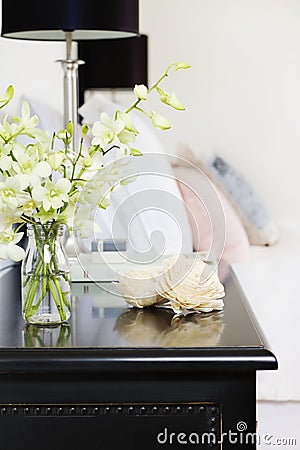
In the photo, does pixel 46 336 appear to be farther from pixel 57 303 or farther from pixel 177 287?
→ pixel 177 287

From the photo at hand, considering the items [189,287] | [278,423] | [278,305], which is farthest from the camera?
[278,305]

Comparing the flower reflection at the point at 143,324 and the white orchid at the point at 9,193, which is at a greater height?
the white orchid at the point at 9,193

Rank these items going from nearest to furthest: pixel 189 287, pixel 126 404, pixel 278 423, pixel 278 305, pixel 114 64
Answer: pixel 126 404, pixel 189 287, pixel 278 423, pixel 278 305, pixel 114 64

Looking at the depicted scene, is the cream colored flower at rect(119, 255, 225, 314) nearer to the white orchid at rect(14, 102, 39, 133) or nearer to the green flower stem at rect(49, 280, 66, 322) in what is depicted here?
the green flower stem at rect(49, 280, 66, 322)

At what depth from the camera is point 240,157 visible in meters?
4.79

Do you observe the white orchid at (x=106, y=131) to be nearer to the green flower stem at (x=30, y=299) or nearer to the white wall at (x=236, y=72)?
the green flower stem at (x=30, y=299)

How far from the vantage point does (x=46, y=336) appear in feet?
4.15

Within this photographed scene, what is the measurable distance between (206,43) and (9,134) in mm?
3657

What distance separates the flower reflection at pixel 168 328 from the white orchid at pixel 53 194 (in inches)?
9.1

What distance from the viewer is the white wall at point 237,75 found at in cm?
475

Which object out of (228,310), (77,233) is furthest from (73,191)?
(228,310)

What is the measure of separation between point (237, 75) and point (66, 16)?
118 inches

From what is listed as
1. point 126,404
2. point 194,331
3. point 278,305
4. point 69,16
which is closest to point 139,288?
point 194,331

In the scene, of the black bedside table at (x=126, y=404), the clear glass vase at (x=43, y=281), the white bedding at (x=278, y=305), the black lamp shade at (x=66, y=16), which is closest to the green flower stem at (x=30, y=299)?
the clear glass vase at (x=43, y=281)
